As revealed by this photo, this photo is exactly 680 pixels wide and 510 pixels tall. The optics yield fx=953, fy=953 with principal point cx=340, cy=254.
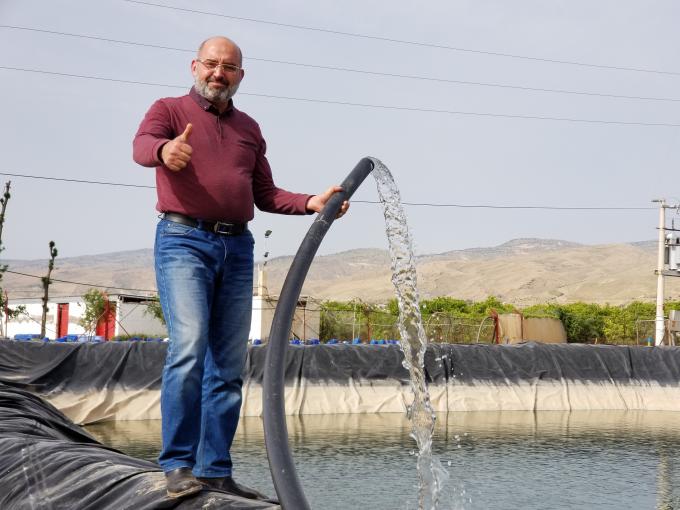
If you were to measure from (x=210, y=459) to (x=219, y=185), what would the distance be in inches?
35.8

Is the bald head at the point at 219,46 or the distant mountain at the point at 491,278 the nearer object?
the bald head at the point at 219,46

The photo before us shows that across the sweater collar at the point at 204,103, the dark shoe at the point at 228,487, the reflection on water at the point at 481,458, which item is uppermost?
the sweater collar at the point at 204,103

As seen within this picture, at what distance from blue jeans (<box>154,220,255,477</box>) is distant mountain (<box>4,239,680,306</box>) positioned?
95412 mm

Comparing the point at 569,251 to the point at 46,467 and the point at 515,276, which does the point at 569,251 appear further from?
the point at 46,467

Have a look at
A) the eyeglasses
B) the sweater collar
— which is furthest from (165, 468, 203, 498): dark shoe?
the eyeglasses

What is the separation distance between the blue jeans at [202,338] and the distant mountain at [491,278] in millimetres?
95412

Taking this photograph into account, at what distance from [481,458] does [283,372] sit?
791 cm

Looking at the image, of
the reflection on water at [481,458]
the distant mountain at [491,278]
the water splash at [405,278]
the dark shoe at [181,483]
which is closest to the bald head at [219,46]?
the water splash at [405,278]

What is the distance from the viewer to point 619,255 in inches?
5773

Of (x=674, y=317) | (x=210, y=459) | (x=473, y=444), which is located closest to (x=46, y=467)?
(x=210, y=459)

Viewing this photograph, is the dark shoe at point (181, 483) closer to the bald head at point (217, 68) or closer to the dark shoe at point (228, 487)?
the dark shoe at point (228, 487)

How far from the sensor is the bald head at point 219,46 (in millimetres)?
3178

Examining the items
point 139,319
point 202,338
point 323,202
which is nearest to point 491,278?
point 139,319

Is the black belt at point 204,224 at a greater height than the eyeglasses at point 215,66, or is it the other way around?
the eyeglasses at point 215,66
